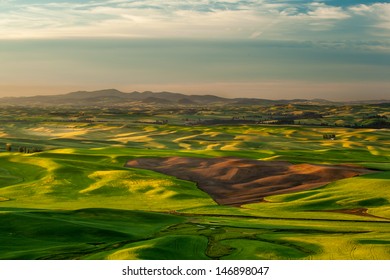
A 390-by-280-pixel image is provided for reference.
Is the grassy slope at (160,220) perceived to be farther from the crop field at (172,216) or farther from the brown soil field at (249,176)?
the brown soil field at (249,176)

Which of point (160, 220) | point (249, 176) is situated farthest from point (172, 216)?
point (249, 176)

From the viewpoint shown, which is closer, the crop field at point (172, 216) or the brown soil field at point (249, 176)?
the crop field at point (172, 216)

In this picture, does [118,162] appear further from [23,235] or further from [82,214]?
[23,235]

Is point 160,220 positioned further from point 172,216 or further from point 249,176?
point 249,176

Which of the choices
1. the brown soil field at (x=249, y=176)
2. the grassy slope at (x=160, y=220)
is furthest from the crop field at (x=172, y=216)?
the brown soil field at (x=249, y=176)

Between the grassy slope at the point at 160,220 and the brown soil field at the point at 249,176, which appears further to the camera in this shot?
the brown soil field at the point at 249,176

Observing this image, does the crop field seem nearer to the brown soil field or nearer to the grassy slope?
the grassy slope

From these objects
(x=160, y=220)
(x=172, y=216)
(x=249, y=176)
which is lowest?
(x=249, y=176)
